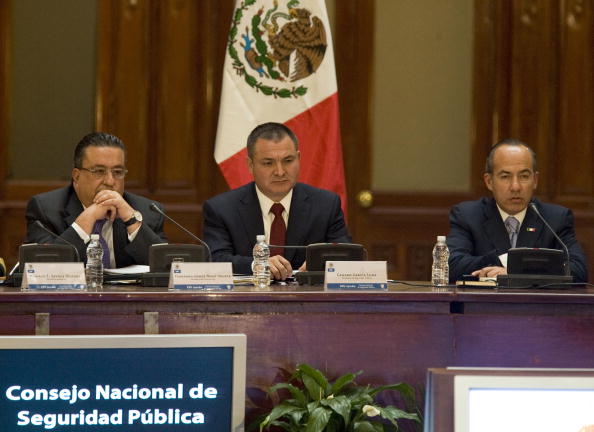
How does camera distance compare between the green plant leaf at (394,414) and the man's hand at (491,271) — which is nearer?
the green plant leaf at (394,414)

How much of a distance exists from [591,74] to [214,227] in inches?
109

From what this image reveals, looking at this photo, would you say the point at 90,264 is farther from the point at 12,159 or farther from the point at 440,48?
the point at 440,48

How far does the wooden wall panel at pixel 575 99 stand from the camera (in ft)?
17.7

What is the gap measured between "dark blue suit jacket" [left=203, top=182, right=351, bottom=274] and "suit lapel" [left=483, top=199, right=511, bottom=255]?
0.61 metres

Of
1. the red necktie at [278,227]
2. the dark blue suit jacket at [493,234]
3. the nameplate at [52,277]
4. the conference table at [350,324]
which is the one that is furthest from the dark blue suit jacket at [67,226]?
the dark blue suit jacket at [493,234]

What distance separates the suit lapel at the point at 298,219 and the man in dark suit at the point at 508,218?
63 centimetres

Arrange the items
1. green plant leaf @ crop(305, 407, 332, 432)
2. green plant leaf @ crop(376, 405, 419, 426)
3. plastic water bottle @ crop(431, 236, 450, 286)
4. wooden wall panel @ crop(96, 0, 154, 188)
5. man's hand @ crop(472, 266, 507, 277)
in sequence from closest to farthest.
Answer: green plant leaf @ crop(305, 407, 332, 432) → green plant leaf @ crop(376, 405, 419, 426) → plastic water bottle @ crop(431, 236, 450, 286) → man's hand @ crop(472, 266, 507, 277) → wooden wall panel @ crop(96, 0, 154, 188)

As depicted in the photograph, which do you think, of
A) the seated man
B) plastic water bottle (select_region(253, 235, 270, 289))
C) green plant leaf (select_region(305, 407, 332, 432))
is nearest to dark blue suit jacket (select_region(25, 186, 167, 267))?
the seated man

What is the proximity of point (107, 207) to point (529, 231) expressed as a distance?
1.78 metres

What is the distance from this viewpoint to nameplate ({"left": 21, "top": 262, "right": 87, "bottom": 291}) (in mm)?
2574

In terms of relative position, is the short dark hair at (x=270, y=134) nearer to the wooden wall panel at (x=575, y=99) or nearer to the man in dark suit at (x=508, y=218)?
the man in dark suit at (x=508, y=218)

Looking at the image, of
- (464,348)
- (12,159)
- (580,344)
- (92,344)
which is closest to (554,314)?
(580,344)

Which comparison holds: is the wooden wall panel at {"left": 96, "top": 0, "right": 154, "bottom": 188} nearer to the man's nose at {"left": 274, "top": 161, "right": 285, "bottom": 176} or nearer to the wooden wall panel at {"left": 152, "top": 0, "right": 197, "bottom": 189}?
the wooden wall panel at {"left": 152, "top": 0, "right": 197, "bottom": 189}

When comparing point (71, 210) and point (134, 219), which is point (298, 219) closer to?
point (134, 219)
